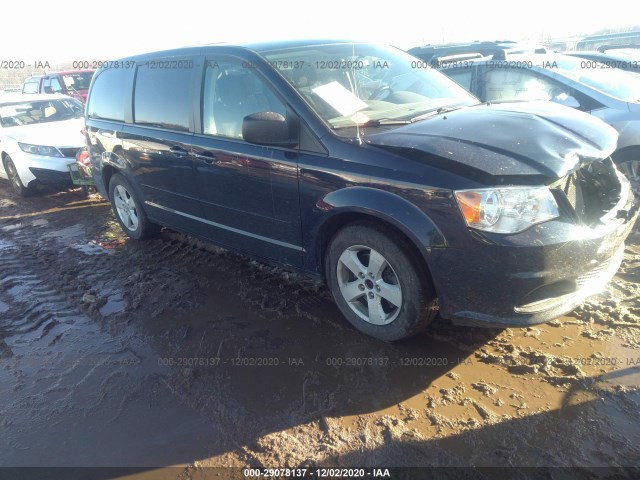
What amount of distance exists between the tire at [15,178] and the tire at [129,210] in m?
3.24

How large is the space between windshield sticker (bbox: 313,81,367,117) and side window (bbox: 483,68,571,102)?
8.95ft

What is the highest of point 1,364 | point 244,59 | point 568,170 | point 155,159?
point 244,59

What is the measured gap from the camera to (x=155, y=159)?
4.45 meters

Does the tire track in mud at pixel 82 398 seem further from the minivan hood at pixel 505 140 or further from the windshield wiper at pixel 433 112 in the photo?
the windshield wiper at pixel 433 112

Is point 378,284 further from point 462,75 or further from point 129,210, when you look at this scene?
point 462,75

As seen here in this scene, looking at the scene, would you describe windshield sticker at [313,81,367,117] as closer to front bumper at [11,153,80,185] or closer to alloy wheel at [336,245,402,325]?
alloy wheel at [336,245,402,325]

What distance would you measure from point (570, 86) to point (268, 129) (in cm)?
402

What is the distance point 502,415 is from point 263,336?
1.60 m

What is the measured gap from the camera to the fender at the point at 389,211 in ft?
8.84

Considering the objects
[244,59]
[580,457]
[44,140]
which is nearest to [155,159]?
[244,59]

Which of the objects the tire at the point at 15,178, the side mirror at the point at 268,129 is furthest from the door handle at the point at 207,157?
the tire at the point at 15,178

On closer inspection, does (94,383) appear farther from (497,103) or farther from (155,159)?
(497,103)

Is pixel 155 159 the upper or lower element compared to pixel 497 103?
lower

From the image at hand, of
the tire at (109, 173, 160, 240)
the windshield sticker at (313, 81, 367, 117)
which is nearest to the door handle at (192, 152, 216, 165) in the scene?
the windshield sticker at (313, 81, 367, 117)
